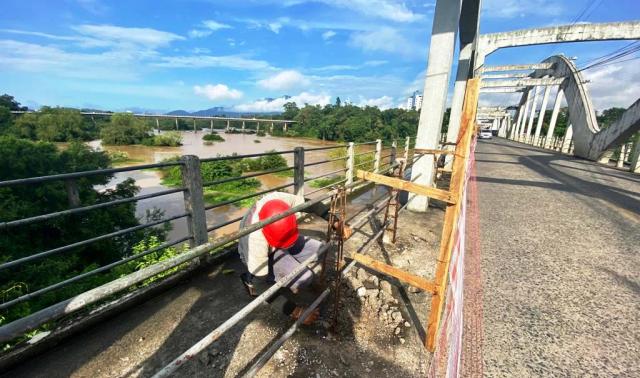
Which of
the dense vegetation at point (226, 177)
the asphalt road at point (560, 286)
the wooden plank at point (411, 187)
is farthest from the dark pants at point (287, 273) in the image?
the dense vegetation at point (226, 177)

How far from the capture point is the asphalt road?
2.27m

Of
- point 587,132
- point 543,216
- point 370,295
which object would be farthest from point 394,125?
point 370,295

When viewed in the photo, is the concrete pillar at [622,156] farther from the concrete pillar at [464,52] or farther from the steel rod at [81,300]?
the steel rod at [81,300]

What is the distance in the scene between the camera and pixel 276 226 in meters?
2.30

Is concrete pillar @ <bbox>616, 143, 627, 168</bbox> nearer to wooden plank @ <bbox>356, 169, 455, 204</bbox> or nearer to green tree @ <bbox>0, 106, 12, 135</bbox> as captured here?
wooden plank @ <bbox>356, 169, 455, 204</bbox>

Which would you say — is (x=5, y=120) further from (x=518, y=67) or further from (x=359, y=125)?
(x=518, y=67)

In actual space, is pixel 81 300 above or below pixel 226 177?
above

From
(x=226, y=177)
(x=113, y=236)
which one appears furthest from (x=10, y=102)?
(x=113, y=236)

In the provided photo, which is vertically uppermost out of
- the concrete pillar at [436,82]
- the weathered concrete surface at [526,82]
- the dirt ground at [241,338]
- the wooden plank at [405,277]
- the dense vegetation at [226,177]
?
the weathered concrete surface at [526,82]

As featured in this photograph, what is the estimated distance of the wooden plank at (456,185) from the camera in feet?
6.23

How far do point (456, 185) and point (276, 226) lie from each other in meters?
1.45

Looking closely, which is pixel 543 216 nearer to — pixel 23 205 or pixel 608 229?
pixel 608 229

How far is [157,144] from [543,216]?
202 ft

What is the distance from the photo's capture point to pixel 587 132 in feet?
54.9
